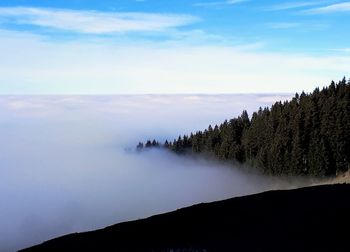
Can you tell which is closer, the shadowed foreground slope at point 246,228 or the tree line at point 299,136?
the shadowed foreground slope at point 246,228

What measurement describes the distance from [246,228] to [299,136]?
3211 inches

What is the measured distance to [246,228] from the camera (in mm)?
39906

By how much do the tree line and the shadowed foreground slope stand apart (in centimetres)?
6270

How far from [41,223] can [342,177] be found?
92.1m

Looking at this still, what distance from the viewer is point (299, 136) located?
11762 centimetres

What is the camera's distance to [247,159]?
140 m

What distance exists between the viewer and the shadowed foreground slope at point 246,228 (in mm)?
35875

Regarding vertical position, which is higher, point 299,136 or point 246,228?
point 299,136

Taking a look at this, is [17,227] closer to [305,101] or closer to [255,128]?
[255,128]

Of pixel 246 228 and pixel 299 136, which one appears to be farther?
pixel 299 136

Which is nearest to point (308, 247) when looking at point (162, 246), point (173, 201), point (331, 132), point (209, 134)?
point (162, 246)

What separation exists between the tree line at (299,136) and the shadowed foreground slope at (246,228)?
206 feet

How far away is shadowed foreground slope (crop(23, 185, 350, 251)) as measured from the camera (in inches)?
1412

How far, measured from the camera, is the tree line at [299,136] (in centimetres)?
10869
